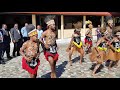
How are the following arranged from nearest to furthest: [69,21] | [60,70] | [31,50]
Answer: [31,50] → [60,70] → [69,21]

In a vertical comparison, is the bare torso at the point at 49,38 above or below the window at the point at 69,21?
below

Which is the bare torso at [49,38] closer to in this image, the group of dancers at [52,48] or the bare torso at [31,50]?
the group of dancers at [52,48]

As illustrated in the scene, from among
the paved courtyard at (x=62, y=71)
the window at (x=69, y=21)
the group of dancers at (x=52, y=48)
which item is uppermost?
the window at (x=69, y=21)

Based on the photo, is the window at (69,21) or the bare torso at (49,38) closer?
the bare torso at (49,38)

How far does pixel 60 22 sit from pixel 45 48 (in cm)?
1215

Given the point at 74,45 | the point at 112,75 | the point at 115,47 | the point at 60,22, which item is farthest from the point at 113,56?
the point at 60,22

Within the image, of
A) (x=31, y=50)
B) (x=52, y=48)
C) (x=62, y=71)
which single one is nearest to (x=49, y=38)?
(x=52, y=48)

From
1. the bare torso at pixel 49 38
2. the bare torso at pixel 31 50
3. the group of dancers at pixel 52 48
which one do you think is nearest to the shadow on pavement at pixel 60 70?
the group of dancers at pixel 52 48

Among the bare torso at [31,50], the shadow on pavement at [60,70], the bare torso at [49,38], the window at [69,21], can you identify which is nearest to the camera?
the bare torso at [31,50]

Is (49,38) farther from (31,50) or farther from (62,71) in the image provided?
(62,71)

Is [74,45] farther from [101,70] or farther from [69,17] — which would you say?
[69,17]

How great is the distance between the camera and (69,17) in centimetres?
1986

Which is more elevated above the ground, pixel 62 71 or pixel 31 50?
pixel 31 50

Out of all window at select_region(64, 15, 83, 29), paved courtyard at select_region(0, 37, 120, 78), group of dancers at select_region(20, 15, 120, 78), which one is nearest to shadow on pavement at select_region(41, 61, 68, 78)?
paved courtyard at select_region(0, 37, 120, 78)
